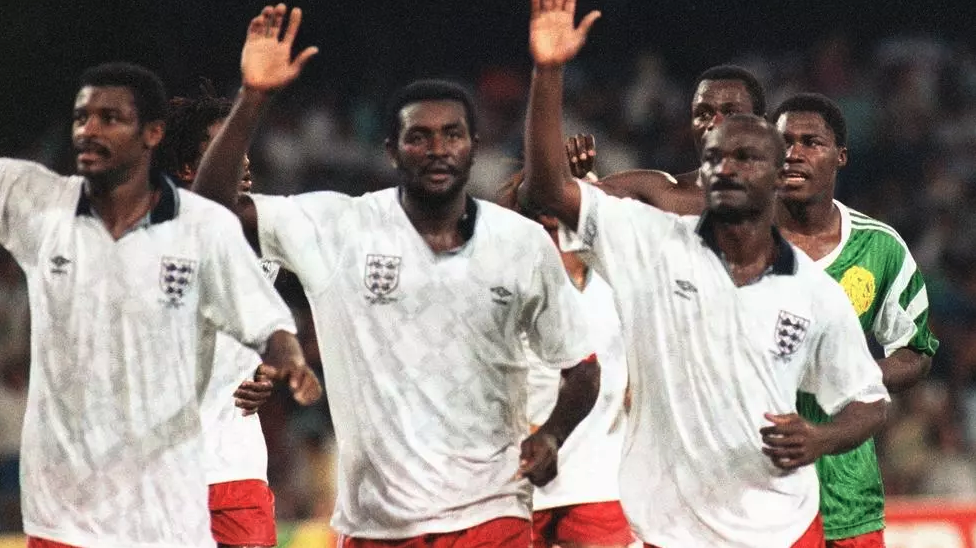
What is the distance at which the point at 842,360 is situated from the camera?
5957 millimetres

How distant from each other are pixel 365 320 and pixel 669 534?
1.19 m

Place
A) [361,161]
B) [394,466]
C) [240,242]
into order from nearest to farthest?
[240,242] < [394,466] < [361,161]

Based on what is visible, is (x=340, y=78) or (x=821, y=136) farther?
Answer: (x=340, y=78)

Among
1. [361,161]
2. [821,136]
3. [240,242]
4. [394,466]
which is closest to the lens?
[240,242]

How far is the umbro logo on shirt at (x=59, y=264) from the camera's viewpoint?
213 inches

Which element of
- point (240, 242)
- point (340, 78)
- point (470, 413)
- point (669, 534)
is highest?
point (340, 78)

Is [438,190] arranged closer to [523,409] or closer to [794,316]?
[523,409]

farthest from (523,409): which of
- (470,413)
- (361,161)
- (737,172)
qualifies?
(361,161)

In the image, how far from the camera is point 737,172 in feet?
19.1

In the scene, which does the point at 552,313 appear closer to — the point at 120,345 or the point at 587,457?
the point at 120,345

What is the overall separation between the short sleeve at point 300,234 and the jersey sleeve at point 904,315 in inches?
90.8

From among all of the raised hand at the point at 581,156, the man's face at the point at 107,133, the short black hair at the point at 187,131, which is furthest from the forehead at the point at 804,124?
the man's face at the point at 107,133

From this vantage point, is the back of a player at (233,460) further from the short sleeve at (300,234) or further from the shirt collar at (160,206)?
the shirt collar at (160,206)

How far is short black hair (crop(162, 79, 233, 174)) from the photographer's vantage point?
7168 millimetres
